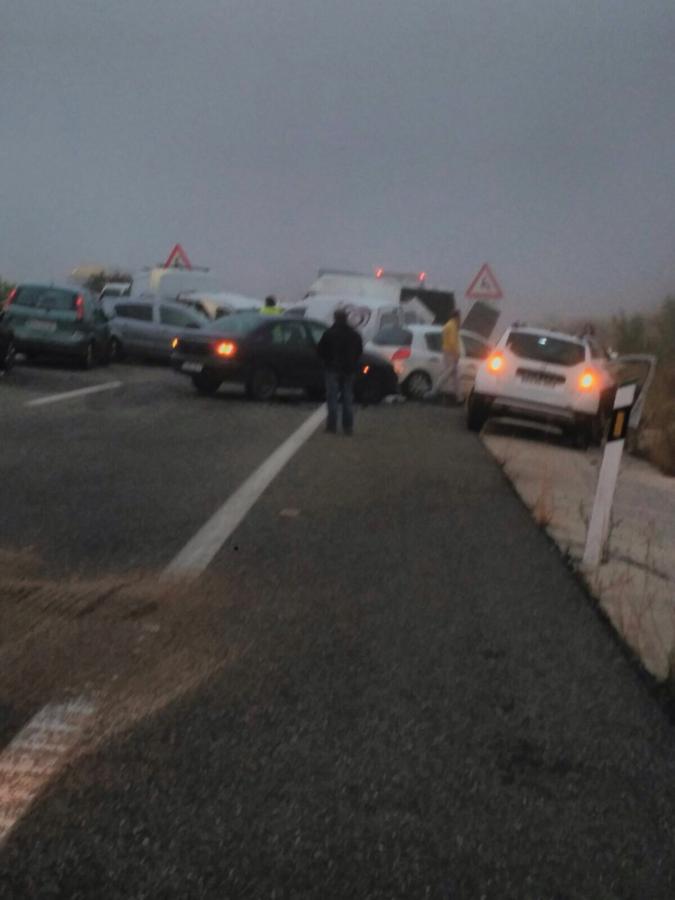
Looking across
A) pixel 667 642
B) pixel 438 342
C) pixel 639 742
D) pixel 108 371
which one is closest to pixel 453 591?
pixel 667 642

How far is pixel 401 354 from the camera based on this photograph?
28156 millimetres

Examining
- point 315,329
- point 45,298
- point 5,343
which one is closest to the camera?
point 5,343

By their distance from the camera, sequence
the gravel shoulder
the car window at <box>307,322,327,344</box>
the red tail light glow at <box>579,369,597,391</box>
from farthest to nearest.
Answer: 1. the car window at <box>307,322,327,344</box>
2. the red tail light glow at <box>579,369,597,391</box>
3. the gravel shoulder

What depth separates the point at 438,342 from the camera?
2858cm

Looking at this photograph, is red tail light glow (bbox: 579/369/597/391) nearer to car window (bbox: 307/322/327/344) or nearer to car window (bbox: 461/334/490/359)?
car window (bbox: 307/322/327/344)

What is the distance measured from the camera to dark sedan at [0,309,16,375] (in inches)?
A: 993

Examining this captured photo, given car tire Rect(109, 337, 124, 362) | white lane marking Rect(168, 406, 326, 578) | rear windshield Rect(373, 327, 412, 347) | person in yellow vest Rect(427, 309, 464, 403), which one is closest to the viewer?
white lane marking Rect(168, 406, 326, 578)

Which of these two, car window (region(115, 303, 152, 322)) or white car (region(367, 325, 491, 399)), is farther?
car window (region(115, 303, 152, 322))

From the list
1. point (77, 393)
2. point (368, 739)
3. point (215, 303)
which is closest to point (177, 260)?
point (215, 303)

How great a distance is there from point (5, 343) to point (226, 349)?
408 centimetres

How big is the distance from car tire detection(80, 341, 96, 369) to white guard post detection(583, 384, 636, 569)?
20.4 m

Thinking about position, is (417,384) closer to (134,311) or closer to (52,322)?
(52,322)

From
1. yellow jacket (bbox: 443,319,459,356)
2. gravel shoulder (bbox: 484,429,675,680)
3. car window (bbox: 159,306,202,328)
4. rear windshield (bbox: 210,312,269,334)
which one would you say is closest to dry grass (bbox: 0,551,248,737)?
gravel shoulder (bbox: 484,429,675,680)

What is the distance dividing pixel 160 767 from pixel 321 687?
135 cm
